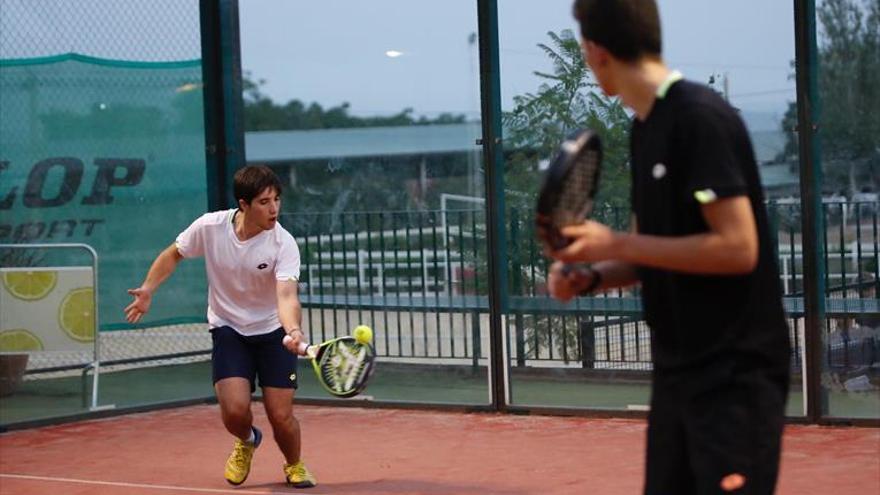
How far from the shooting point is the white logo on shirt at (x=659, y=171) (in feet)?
10.6

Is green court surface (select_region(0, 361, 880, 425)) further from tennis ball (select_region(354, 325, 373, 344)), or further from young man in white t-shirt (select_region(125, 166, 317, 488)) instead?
tennis ball (select_region(354, 325, 373, 344))

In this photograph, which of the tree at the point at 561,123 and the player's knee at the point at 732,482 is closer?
the player's knee at the point at 732,482

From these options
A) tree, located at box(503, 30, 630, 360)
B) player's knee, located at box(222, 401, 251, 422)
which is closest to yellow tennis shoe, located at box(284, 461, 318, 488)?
player's knee, located at box(222, 401, 251, 422)

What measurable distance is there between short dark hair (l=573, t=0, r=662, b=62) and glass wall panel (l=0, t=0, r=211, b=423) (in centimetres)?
762

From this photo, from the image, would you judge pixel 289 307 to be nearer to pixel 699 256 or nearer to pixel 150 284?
pixel 150 284

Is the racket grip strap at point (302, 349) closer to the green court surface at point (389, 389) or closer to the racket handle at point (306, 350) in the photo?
the racket handle at point (306, 350)

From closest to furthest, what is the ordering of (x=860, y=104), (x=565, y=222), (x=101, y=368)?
(x=565, y=222), (x=860, y=104), (x=101, y=368)

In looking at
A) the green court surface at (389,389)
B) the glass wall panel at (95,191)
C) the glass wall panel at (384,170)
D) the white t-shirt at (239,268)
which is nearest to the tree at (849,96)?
the green court surface at (389,389)

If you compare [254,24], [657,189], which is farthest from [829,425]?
[657,189]

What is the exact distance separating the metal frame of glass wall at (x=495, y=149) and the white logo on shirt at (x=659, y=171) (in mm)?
6188

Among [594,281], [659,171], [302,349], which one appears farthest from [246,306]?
[659,171]

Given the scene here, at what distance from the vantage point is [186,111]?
1107 centimetres

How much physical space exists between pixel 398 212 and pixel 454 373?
1.19 m

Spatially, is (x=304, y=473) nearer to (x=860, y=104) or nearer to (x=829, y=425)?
(x=829, y=425)
